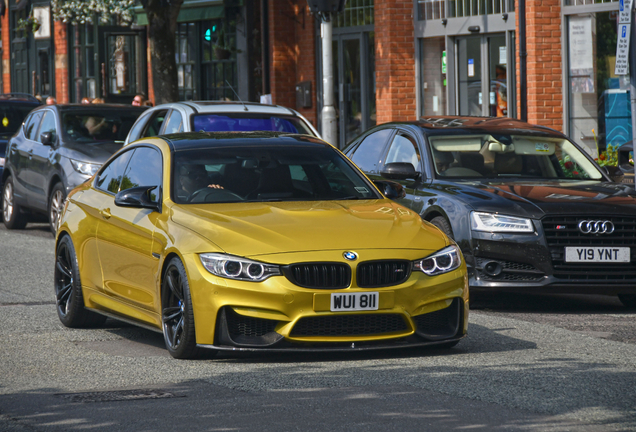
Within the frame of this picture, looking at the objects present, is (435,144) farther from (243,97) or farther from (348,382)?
(243,97)

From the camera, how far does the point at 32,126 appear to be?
56.4ft

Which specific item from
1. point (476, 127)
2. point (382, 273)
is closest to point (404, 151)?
point (476, 127)

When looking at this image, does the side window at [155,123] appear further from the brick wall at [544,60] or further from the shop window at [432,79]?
the shop window at [432,79]

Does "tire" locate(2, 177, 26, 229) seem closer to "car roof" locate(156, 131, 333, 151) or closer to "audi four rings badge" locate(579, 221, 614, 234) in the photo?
"car roof" locate(156, 131, 333, 151)

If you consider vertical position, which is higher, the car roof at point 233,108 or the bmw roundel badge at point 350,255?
the car roof at point 233,108

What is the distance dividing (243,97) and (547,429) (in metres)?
23.2

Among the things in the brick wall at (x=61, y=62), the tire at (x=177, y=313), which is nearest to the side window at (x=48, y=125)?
the tire at (x=177, y=313)

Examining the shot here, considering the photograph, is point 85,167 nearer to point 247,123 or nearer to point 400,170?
point 247,123

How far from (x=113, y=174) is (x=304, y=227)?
222 cm

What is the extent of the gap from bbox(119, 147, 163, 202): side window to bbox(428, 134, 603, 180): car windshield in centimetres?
306

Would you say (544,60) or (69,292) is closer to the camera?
(69,292)

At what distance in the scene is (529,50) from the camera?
1989 centimetres

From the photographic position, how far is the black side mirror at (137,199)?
7758mm

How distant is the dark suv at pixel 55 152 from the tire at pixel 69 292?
20.0ft
